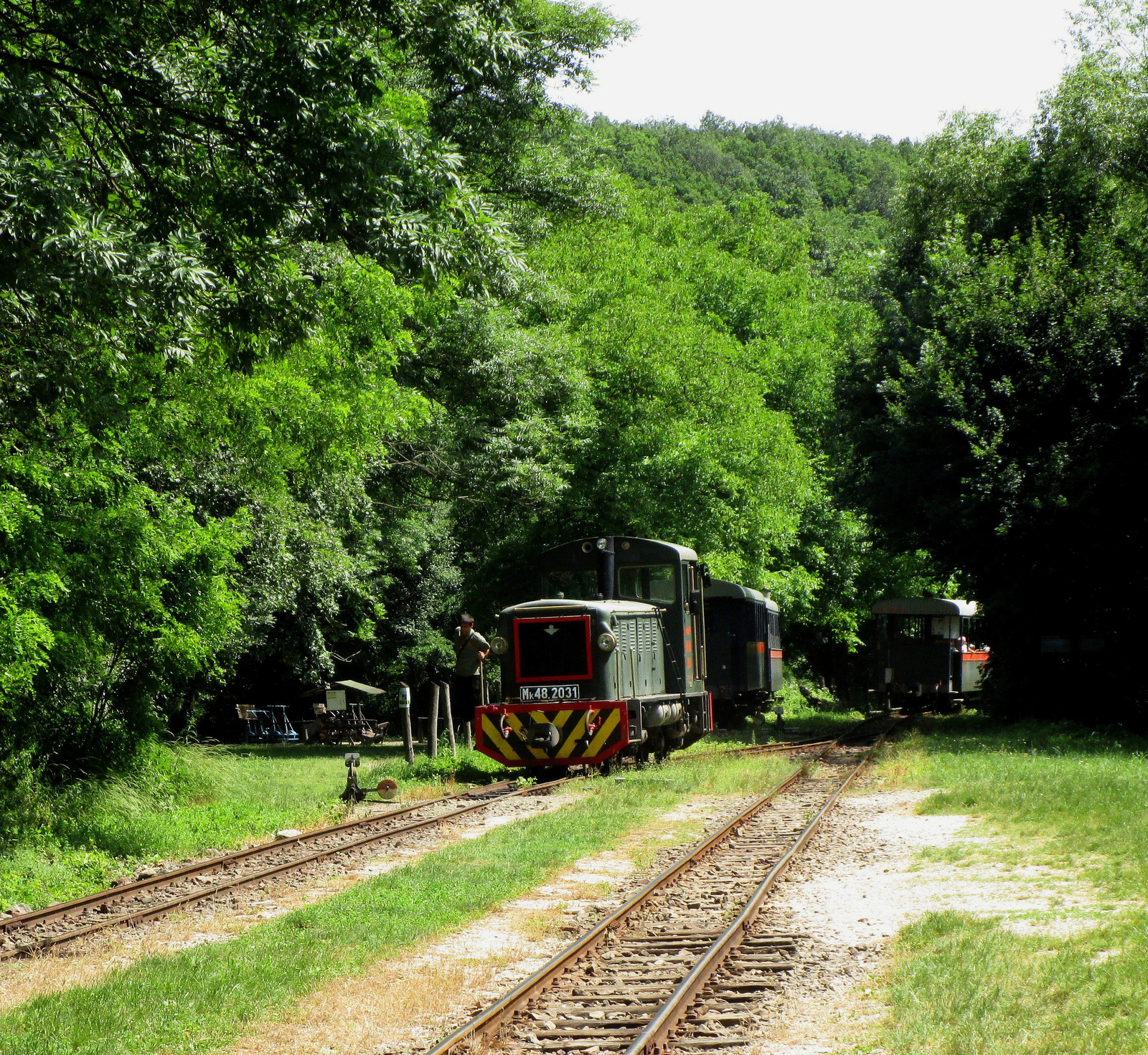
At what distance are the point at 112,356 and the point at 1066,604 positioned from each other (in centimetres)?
1957

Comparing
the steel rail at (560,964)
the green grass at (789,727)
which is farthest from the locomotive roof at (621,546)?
the steel rail at (560,964)

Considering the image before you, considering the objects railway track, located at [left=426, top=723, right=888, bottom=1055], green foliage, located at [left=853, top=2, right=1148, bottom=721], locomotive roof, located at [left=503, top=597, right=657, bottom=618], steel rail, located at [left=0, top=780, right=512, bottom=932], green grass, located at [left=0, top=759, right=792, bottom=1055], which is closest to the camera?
railway track, located at [left=426, top=723, right=888, bottom=1055]

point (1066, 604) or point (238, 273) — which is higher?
point (238, 273)

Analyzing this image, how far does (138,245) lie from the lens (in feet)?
27.3

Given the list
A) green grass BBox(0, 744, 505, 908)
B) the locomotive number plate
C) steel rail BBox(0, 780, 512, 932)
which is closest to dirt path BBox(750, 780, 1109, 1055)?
the locomotive number plate

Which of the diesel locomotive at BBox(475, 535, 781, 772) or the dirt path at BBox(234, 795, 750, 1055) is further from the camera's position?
the diesel locomotive at BBox(475, 535, 781, 772)

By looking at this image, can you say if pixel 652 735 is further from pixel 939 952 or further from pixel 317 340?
pixel 939 952

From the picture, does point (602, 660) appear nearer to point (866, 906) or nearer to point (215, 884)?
point (215, 884)

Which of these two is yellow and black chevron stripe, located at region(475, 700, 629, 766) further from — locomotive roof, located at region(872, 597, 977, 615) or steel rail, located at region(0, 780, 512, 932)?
locomotive roof, located at region(872, 597, 977, 615)

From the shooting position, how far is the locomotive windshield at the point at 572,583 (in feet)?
61.7

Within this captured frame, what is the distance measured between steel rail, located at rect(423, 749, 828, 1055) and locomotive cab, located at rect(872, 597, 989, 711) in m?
21.5

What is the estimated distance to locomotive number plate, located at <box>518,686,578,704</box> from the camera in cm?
1688

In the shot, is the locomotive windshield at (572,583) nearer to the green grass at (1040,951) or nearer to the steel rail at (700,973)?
the green grass at (1040,951)

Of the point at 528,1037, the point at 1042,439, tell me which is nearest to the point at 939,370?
the point at 1042,439
